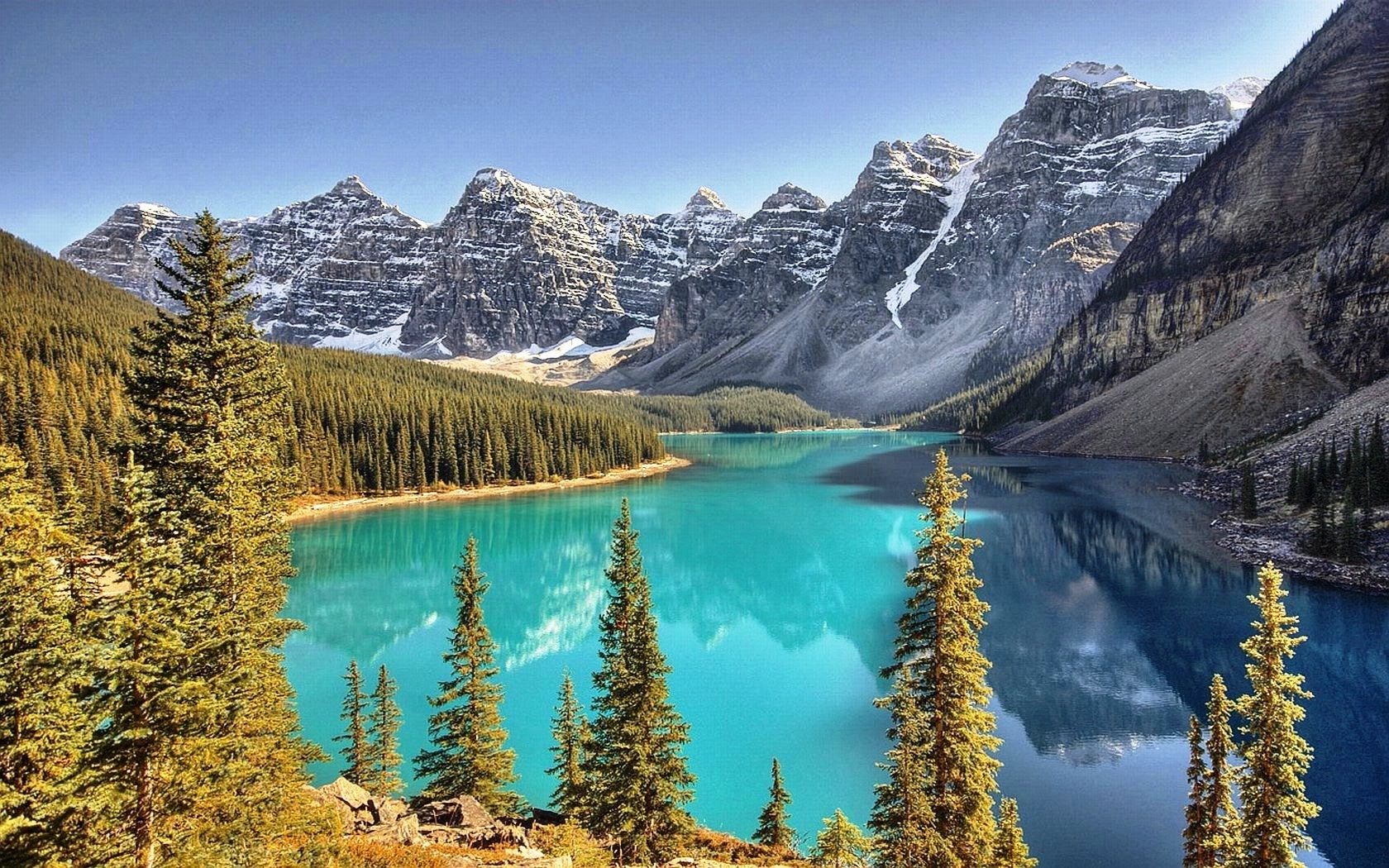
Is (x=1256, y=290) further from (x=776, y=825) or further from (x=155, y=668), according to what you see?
(x=155, y=668)

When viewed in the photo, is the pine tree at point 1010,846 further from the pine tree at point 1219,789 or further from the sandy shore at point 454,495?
the sandy shore at point 454,495

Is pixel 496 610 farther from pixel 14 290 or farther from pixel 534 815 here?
pixel 14 290

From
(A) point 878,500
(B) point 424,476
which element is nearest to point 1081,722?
(A) point 878,500

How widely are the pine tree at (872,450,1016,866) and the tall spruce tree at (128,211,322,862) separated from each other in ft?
32.1

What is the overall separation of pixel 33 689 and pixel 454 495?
7789 centimetres

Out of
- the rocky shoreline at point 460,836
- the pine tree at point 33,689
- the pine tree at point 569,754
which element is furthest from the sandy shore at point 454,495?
the pine tree at point 33,689

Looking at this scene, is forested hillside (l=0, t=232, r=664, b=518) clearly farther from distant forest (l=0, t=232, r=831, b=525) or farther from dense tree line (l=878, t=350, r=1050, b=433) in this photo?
dense tree line (l=878, t=350, r=1050, b=433)

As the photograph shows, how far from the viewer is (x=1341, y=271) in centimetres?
8262

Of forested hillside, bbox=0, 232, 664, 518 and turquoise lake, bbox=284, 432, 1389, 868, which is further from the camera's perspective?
forested hillside, bbox=0, 232, 664, 518

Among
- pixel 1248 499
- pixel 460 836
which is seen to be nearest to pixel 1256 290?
pixel 1248 499

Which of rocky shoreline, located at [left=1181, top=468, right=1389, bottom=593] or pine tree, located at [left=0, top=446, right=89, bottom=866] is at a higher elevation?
pine tree, located at [left=0, top=446, right=89, bottom=866]

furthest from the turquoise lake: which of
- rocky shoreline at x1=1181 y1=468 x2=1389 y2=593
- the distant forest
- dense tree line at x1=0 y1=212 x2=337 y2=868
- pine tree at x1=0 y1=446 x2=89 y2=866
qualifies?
pine tree at x1=0 y1=446 x2=89 y2=866

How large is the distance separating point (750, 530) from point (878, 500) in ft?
65.2

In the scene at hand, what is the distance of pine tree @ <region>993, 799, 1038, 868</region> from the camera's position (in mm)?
11664
